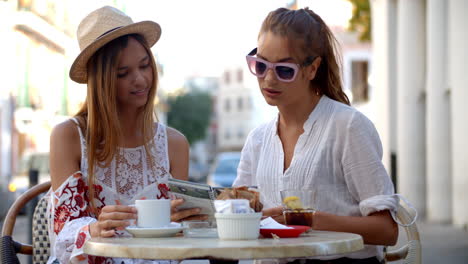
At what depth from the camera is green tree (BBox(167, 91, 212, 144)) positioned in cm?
8325

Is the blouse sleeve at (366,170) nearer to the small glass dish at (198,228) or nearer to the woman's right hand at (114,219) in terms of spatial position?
the small glass dish at (198,228)

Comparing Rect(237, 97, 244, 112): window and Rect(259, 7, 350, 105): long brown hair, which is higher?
Rect(237, 97, 244, 112): window

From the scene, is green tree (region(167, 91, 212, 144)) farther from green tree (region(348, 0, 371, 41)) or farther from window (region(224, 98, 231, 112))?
green tree (region(348, 0, 371, 41))

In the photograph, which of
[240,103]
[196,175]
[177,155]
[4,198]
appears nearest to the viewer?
[177,155]

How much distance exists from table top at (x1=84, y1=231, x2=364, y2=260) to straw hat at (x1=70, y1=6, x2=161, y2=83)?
1318mm

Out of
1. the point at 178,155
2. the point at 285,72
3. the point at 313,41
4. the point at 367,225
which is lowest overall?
the point at 367,225

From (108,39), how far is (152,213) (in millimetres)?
1165

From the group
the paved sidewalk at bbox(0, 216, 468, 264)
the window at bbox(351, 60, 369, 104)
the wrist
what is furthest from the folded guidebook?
the window at bbox(351, 60, 369, 104)

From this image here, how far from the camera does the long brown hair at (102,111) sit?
388cm

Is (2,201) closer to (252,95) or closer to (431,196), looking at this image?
(431,196)

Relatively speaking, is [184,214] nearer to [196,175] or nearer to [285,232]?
[285,232]

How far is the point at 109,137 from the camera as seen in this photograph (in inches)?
154

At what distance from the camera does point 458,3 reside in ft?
48.5

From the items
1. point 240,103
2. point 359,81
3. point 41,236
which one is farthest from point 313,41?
point 240,103
